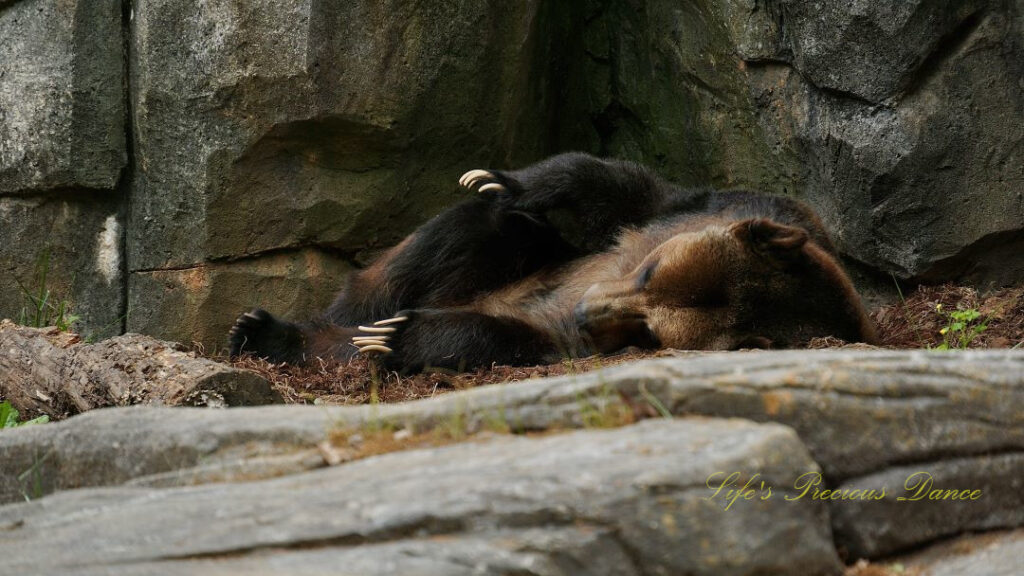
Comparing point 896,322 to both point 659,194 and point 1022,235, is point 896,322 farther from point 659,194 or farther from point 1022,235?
point 659,194

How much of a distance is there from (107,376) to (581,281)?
2.52 metres

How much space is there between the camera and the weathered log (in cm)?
455

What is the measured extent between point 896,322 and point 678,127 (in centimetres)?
223

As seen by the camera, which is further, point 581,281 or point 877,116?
point 877,116

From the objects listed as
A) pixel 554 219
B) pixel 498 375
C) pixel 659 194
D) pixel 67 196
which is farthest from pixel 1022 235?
pixel 67 196

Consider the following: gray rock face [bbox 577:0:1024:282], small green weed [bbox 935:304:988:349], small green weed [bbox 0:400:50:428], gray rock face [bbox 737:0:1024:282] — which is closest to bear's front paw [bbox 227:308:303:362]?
small green weed [bbox 0:400:50:428]

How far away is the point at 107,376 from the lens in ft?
16.8

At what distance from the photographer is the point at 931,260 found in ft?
21.3

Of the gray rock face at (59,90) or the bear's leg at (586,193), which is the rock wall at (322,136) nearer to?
the gray rock face at (59,90)

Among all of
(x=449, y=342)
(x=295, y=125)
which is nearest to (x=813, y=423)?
(x=449, y=342)

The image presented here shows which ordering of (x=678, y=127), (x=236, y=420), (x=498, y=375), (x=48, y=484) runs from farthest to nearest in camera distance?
(x=678, y=127) → (x=498, y=375) → (x=48, y=484) → (x=236, y=420)

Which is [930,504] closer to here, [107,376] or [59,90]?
[107,376]

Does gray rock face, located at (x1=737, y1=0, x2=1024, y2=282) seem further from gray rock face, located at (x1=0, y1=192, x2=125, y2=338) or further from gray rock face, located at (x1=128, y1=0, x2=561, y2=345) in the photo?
gray rock face, located at (x1=0, y1=192, x2=125, y2=338)

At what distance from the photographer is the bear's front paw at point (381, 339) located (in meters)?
5.73
